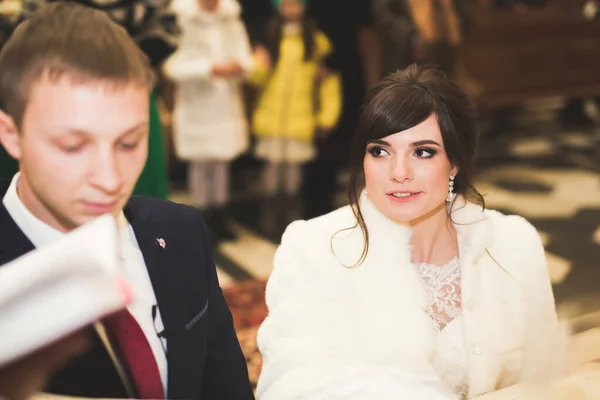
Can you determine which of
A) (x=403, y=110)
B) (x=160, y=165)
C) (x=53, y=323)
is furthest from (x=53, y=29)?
(x=160, y=165)

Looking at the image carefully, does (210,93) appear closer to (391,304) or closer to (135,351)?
(391,304)

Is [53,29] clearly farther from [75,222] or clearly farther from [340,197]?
[340,197]

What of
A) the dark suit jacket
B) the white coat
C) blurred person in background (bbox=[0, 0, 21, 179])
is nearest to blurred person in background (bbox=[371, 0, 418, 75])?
the white coat

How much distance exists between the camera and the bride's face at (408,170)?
1.25 meters

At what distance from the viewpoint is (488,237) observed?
1432 mm

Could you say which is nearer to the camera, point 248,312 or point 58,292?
point 58,292

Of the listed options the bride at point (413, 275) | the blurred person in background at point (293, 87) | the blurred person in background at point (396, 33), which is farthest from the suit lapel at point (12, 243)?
the blurred person in background at point (396, 33)

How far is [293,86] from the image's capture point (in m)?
4.21

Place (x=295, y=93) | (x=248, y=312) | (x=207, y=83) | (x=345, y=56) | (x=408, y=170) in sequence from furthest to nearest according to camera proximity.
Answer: (x=345, y=56), (x=295, y=93), (x=207, y=83), (x=248, y=312), (x=408, y=170)

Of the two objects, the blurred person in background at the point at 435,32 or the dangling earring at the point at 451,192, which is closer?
the dangling earring at the point at 451,192

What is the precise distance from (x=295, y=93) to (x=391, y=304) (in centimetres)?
300

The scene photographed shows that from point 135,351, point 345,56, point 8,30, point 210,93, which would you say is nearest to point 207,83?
point 210,93

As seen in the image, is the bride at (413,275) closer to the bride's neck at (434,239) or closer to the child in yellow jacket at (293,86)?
the bride's neck at (434,239)

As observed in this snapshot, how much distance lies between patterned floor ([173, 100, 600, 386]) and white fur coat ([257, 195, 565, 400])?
0.12m
